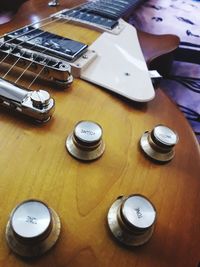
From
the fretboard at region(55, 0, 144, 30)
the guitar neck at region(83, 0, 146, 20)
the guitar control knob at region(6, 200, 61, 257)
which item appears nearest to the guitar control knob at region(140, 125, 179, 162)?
the guitar control knob at region(6, 200, 61, 257)

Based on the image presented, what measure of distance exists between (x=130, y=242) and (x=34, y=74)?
1.41 ft

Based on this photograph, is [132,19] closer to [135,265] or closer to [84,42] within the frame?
[84,42]

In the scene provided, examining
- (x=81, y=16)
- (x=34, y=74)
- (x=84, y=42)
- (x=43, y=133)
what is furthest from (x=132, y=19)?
(x=43, y=133)

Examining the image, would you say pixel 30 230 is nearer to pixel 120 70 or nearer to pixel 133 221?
pixel 133 221

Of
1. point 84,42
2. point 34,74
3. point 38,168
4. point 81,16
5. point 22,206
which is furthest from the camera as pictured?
point 81,16

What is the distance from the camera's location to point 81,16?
3.03 feet

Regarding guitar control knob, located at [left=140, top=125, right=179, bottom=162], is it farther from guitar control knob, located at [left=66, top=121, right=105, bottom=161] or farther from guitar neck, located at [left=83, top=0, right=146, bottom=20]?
guitar neck, located at [left=83, top=0, right=146, bottom=20]

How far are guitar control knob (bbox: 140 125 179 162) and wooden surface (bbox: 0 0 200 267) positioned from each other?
2 cm

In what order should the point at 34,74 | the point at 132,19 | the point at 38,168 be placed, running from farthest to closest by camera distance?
the point at 132,19 → the point at 34,74 → the point at 38,168

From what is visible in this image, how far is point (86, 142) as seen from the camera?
17.3 inches

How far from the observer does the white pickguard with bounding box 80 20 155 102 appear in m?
0.63

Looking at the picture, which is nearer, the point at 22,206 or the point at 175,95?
the point at 22,206

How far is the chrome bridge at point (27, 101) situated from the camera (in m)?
0.49

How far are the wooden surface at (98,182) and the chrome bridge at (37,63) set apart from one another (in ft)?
0.10
